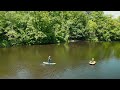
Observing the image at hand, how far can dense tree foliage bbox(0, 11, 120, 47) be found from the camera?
23.7 metres

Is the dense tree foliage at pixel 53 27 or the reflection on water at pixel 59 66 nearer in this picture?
the reflection on water at pixel 59 66

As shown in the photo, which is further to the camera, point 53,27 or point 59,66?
point 53,27

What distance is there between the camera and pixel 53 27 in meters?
26.7

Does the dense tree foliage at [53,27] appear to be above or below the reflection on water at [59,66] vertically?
above

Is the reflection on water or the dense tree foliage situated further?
the dense tree foliage

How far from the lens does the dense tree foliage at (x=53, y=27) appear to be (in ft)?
77.8

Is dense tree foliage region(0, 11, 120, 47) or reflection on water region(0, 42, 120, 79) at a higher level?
dense tree foliage region(0, 11, 120, 47)

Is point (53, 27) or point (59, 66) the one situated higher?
point (53, 27)
